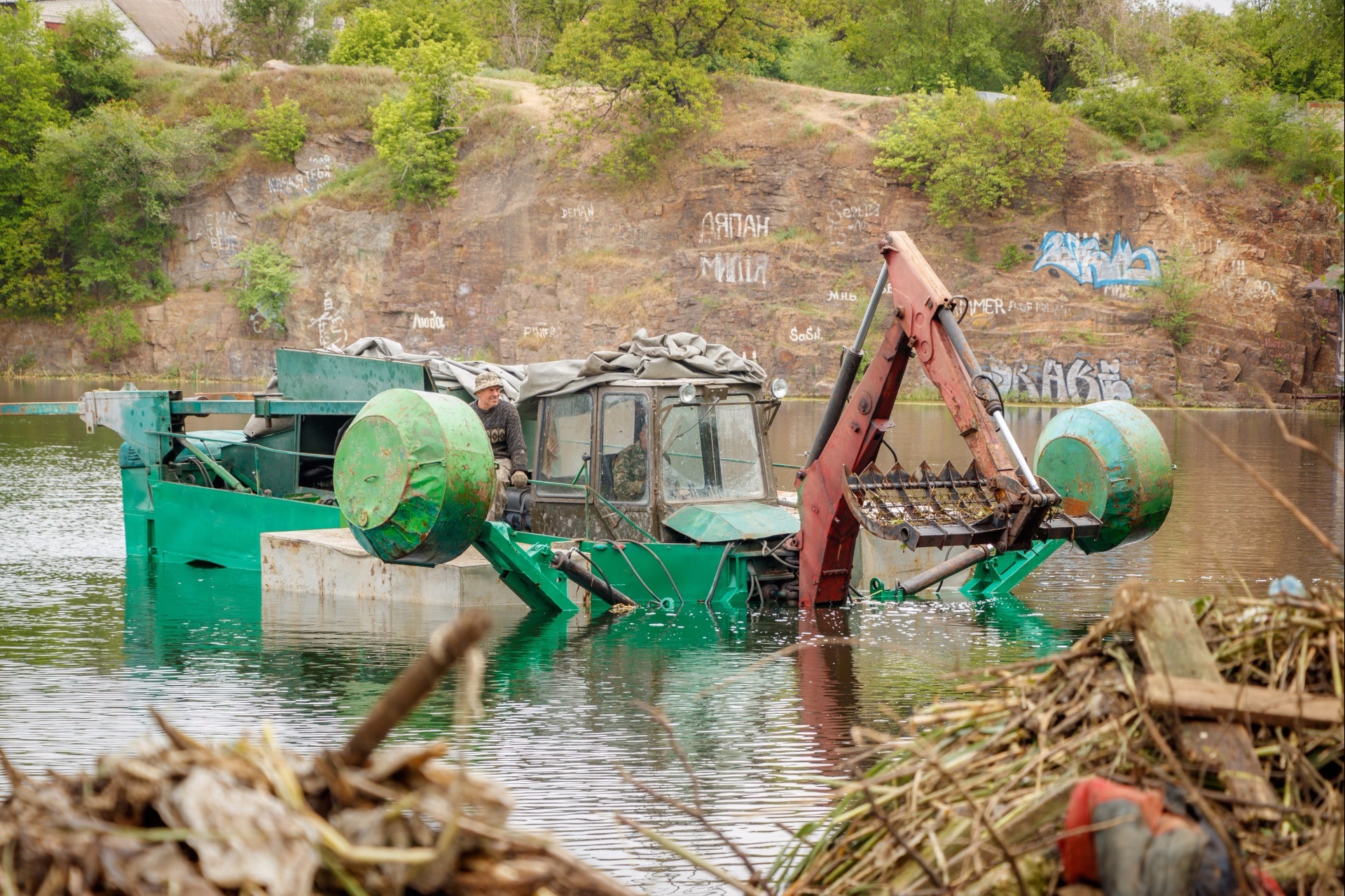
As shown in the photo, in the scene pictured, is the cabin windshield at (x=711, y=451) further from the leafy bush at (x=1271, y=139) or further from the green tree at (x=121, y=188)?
the green tree at (x=121, y=188)

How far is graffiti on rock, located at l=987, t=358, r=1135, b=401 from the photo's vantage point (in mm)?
43812

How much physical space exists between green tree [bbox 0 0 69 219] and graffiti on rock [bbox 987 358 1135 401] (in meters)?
39.1

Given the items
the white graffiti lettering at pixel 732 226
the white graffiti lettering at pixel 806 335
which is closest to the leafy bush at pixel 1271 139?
the white graffiti lettering at pixel 806 335

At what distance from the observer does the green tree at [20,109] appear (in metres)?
58.0

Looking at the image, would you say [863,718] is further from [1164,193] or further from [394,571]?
[1164,193]

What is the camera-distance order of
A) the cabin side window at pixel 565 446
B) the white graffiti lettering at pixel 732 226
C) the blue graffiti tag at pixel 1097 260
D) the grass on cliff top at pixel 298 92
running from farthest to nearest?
the grass on cliff top at pixel 298 92 < the white graffiti lettering at pixel 732 226 < the blue graffiti tag at pixel 1097 260 < the cabin side window at pixel 565 446

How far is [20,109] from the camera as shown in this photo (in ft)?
192

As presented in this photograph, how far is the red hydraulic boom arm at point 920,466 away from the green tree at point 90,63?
184 feet

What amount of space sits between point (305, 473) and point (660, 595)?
5.53 meters

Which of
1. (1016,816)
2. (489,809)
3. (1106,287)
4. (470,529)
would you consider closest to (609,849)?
(1016,816)

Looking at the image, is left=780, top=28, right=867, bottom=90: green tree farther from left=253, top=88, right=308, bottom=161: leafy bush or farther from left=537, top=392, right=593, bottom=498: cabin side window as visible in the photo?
left=537, top=392, right=593, bottom=498: cabin side window

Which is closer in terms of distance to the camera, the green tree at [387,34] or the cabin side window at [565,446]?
the cabin side window at [565,446]

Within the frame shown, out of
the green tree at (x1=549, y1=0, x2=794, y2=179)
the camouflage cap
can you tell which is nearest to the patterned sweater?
the camouflage cap

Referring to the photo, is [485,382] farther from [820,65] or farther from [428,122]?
[820,65]
